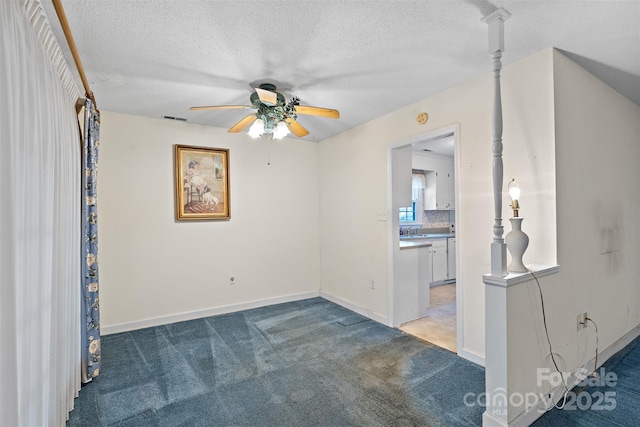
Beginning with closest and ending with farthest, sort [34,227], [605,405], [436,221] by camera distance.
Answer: [34,227]
[605,405]
[436,221]

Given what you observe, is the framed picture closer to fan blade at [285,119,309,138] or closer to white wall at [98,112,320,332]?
white wall at [98,112,320,332]

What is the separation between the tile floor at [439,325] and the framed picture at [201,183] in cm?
271

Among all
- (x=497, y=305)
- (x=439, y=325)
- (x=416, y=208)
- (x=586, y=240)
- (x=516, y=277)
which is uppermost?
(x=416, y=208)

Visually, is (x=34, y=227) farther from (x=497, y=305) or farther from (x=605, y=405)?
(x=605, y=405)

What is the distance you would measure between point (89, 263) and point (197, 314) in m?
1.72

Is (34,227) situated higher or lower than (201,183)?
lower

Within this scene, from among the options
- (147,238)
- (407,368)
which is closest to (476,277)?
(407,368)

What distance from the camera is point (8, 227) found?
115 cm

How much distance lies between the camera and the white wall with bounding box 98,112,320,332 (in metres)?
3.39

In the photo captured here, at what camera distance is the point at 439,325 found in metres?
3.49

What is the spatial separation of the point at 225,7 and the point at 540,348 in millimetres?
2813

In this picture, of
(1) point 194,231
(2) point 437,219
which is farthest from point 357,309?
(2) point 437,219

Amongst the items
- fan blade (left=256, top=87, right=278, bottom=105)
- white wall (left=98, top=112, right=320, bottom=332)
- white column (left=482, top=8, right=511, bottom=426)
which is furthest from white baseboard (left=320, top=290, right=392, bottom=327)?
fan blade (left=256, top=87, right=278, bottom=105)

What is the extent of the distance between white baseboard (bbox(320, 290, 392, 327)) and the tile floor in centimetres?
23
